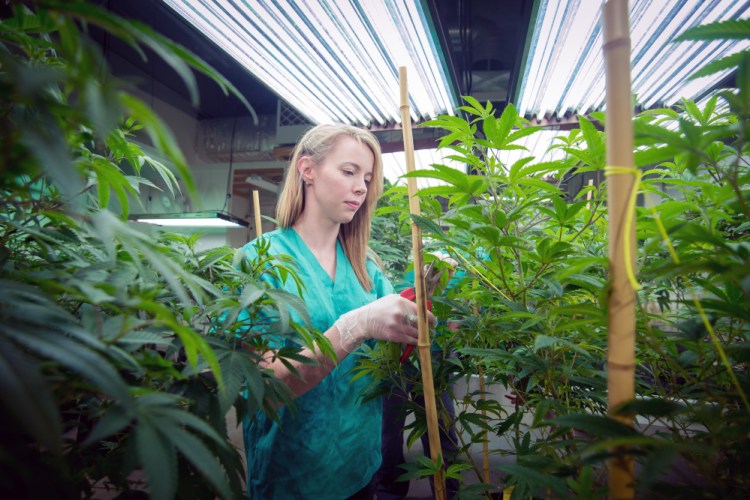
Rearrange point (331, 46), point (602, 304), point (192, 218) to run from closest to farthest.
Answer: point (602, 304), point (331, 46), point (192, 218)

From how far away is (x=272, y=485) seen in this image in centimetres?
87

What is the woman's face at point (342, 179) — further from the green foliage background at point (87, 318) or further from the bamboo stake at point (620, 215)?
the bamboo stake at point (620, 215)

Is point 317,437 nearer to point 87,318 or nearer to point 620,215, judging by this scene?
point 87,318

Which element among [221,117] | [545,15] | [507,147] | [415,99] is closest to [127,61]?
[221,117]

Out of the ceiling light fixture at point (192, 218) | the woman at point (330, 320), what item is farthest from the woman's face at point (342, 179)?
the ceiling light fixture at point (192, 218)

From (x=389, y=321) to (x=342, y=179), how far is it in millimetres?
474

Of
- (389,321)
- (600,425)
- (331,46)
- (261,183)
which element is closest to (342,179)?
(331,46)

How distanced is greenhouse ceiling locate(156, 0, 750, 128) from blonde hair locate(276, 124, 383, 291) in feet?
0.61

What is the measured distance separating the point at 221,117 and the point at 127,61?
107 centimetres

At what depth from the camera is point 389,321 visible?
74cm

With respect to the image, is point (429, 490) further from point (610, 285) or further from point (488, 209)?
point (610, 285)

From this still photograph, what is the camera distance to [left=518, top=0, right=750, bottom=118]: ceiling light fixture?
2.94ft

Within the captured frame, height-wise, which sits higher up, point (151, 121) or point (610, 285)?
point (151, 121)

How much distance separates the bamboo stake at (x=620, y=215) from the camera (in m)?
0.30
